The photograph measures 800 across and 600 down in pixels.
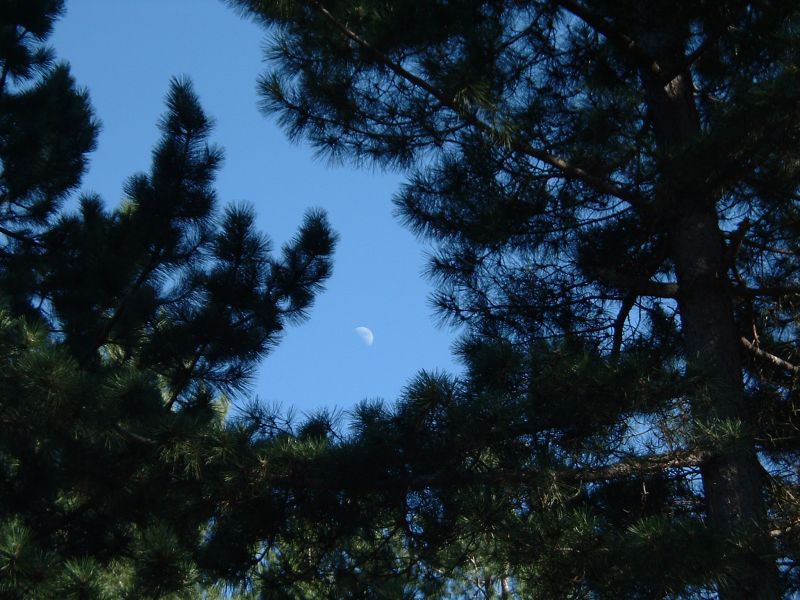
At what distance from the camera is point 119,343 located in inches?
337

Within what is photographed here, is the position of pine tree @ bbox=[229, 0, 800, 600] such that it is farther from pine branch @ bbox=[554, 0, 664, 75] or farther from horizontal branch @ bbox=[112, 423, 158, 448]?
horizontal branch @ bbox=[112, 423, 158, 448]

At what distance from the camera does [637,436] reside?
606cm

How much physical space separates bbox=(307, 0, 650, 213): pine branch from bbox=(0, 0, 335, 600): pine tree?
7.42ft

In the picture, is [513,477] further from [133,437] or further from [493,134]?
[493,134]

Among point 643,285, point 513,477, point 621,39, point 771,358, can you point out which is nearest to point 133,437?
point 513,477

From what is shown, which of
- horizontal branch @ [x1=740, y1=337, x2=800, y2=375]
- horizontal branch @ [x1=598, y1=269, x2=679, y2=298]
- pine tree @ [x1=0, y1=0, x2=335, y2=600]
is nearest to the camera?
pine tree @ [x1=0, y1=0, x2=335, y2=600]

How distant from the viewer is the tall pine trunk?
17.9ft

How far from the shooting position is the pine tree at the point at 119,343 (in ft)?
17.2

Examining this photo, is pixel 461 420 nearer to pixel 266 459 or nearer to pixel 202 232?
pixel 266 459

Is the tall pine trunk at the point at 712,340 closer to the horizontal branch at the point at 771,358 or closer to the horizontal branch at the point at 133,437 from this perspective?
the horizontal branch at the point at 771,358

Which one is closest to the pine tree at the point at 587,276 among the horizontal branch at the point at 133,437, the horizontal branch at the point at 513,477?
the horizontal branch at the point at 513,477

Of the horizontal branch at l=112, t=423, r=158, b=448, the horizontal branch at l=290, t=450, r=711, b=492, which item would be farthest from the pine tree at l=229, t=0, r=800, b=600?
the horizontal branch at l=112, t=423, r=158, b=448

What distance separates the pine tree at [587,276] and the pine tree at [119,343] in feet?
2.81

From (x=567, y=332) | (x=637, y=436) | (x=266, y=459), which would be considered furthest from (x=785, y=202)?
(x=266, y=459)
